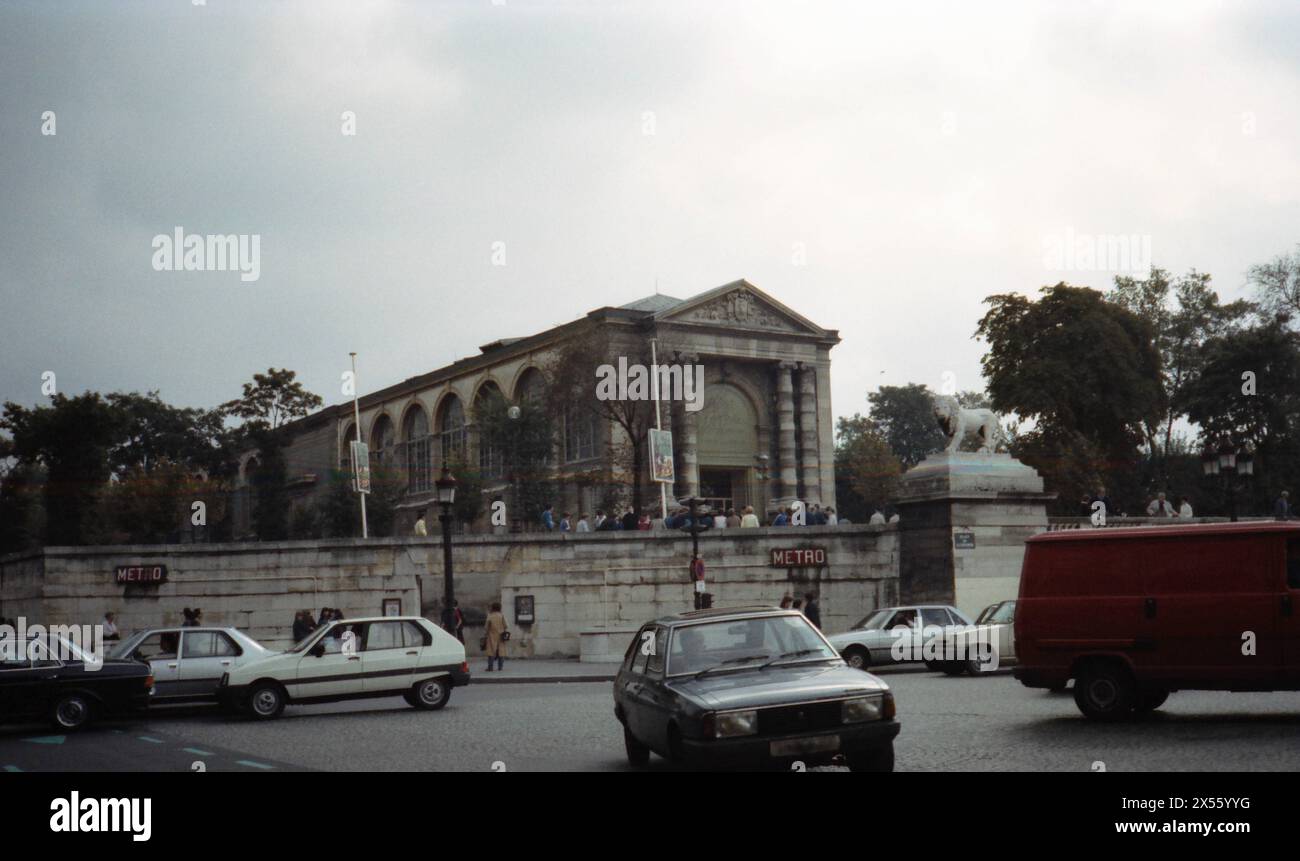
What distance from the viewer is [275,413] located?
191 ft

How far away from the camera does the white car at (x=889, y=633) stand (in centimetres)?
2492

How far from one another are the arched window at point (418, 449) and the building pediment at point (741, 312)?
63.0 ft

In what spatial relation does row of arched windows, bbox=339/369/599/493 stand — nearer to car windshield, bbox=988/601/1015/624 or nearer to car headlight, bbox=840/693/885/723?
car windshield, bbox=988/601/1015/624

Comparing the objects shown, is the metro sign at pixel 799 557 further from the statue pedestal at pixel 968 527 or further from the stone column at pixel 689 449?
the stone column at pixel 689 449

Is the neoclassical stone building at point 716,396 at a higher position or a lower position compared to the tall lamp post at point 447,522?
higher

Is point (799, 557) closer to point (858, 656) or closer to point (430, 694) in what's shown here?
point (858, 656)

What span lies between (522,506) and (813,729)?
45.9m

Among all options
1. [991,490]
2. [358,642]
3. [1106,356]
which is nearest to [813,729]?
[358,642]

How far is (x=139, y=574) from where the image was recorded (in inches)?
1318

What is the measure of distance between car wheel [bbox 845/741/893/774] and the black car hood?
492mm

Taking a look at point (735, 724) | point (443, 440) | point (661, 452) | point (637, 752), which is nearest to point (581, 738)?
point (637, 752)

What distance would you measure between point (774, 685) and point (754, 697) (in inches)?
12.6

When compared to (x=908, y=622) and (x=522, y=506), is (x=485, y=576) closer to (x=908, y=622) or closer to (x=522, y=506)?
(x=908, y=622)

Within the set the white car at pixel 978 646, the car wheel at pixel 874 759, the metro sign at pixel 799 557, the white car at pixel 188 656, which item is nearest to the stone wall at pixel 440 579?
the metro sign at pixel 799 557
